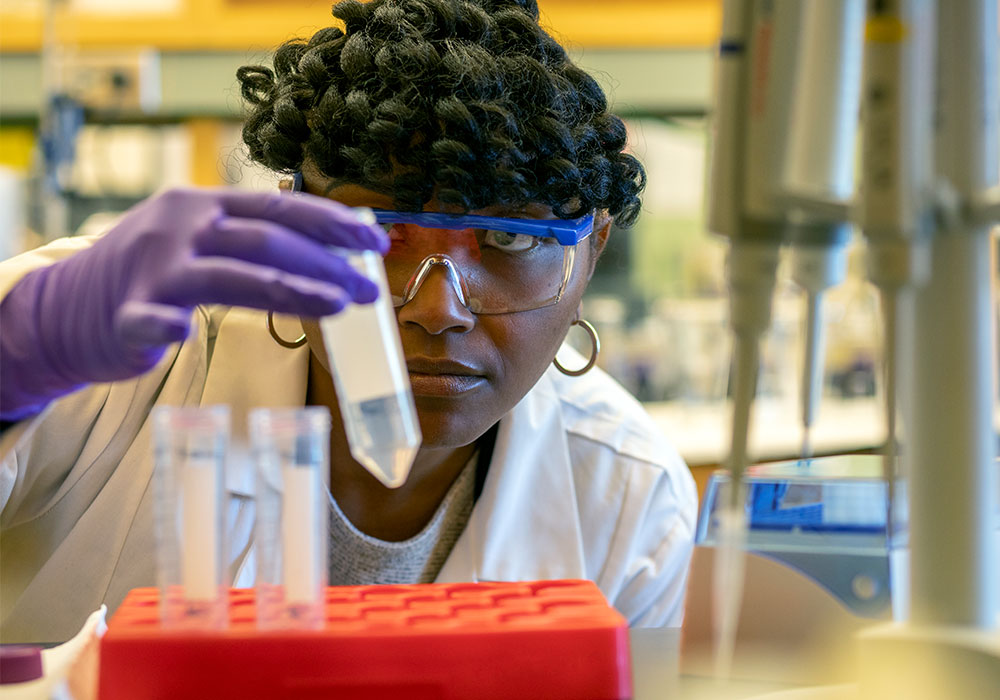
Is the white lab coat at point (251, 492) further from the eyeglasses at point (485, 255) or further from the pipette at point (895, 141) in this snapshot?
the pipette at point (895, 141)

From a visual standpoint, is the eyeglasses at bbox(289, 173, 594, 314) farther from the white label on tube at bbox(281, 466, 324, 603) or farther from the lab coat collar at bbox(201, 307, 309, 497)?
the white label on tube at bbox(281, 466, 324, 603)

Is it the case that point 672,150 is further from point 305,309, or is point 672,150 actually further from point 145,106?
point 305,309

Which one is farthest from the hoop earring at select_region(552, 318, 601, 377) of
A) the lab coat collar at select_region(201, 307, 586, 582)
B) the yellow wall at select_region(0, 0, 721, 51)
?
the yellow wall at select_region(0, 0, 721, 51)

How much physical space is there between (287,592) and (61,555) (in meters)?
0.70

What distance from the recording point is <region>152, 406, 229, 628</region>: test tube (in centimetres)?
74

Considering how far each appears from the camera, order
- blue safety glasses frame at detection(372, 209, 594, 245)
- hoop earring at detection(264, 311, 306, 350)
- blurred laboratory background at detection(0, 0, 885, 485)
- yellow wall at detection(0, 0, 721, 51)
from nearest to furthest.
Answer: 1. blue safety glasses frame at detection(372, 209, 594, 245)
2. hoop earring at detection(264, 311, 306, 350)
3. blurred laboratory background at detection(0, 0, 885, 485)
4. yellow wall at detection(0, 0, 721, 51)

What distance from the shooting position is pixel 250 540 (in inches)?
50.4

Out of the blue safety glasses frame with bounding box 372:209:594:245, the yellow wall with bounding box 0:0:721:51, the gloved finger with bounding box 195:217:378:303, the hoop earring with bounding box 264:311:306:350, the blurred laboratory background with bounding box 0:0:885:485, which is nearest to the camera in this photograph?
the gloved finger with bounding box 195:217:378:303

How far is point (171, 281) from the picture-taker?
756 mm

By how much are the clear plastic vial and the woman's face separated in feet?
1.11

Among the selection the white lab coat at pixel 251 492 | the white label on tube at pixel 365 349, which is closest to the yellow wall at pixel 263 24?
the white lab coat at pixel 251 492

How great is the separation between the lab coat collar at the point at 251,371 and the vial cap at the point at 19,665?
63 cm

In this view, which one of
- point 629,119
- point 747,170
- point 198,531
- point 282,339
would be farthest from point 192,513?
point 629,119

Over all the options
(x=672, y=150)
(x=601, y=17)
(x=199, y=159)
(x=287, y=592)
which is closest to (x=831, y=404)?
(x=672, y=150)
